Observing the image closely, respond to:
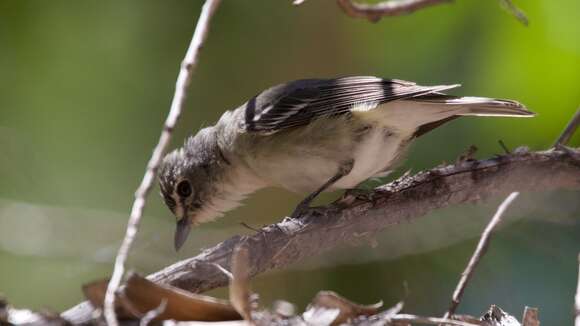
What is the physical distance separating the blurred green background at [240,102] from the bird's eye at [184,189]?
0.59 m

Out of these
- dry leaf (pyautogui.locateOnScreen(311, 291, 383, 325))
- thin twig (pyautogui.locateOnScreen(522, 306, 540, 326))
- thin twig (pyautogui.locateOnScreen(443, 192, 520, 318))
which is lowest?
thin twig (pyautogui.locateOnScreen(522, 306, 540, 326))

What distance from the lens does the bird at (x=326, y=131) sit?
4410 mm

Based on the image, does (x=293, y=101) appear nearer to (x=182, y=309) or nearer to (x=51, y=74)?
(x=182, y=309)

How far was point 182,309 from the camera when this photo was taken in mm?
2684

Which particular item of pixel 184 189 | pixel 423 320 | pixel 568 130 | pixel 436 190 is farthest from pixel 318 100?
pixel 423 320

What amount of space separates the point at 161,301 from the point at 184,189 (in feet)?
7.72

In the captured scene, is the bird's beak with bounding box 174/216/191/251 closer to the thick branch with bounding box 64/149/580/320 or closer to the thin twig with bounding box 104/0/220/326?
the thick branch with bounding box 64/149/580/320

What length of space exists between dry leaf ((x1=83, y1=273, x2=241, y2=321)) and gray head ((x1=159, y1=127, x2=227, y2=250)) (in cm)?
220

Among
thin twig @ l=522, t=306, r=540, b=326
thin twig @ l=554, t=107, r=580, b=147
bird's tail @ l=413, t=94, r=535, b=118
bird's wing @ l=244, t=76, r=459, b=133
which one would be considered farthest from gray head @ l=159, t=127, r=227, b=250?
thin twig @ l=522, t=306, r=540, b=326

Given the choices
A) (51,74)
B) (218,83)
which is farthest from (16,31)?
(218,83)

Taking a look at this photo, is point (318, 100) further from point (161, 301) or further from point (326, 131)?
point (161, 301)

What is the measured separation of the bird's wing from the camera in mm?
4414

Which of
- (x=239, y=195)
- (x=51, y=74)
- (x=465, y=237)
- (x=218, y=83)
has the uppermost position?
(x=51, y=74)

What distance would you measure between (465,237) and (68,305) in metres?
3.08
